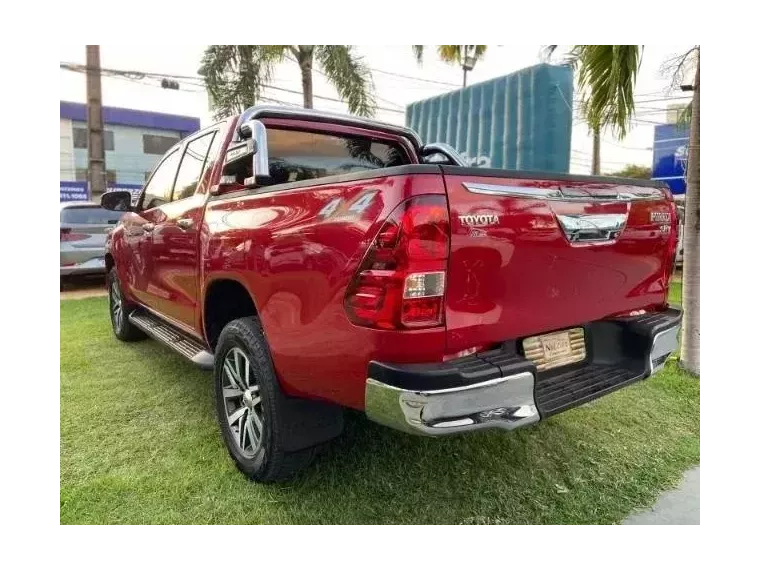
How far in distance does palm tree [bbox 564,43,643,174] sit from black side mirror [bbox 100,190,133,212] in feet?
12.6

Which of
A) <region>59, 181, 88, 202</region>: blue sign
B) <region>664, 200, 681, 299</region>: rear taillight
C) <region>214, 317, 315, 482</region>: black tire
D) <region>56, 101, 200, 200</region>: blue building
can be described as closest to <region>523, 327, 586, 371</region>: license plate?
<region>664, 200, 681, 299</region>: rear taillight

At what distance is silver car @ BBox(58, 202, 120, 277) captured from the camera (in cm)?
725

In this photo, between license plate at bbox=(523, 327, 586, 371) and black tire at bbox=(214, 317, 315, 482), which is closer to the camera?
license plate at bbox=(523, 327, 586, 371)

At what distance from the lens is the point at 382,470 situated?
2.72 meters

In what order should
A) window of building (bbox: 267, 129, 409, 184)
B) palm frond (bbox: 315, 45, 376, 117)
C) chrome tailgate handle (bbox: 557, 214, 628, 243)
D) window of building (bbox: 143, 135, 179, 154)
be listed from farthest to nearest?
window of building (bbox: 143, 135, 179, 154)
palm frond (bbox: 315, 45, 376, 117)
window of building (bbox: 267, 129, 409, 184)
chrome tailgate handle (bbox: 557, 214, 628, 243)

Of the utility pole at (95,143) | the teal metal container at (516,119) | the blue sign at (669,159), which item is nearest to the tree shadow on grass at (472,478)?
the teal metal container at (516,119)

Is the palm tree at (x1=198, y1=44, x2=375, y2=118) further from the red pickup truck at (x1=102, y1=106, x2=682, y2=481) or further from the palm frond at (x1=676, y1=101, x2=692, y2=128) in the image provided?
the red pickup truck at (x1=102, y1=106, x2=682, y2=481)

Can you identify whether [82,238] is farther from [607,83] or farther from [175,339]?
[607,83]

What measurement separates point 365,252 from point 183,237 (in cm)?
179

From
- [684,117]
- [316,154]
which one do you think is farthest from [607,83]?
[316,154]

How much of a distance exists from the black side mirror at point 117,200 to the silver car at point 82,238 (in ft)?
10.1

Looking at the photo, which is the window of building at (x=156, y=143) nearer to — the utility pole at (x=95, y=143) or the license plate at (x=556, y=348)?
the utility pole at (x=95, y=143)

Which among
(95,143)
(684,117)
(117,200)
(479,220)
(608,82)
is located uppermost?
(95,143)

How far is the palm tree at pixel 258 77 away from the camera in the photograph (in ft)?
26.6
